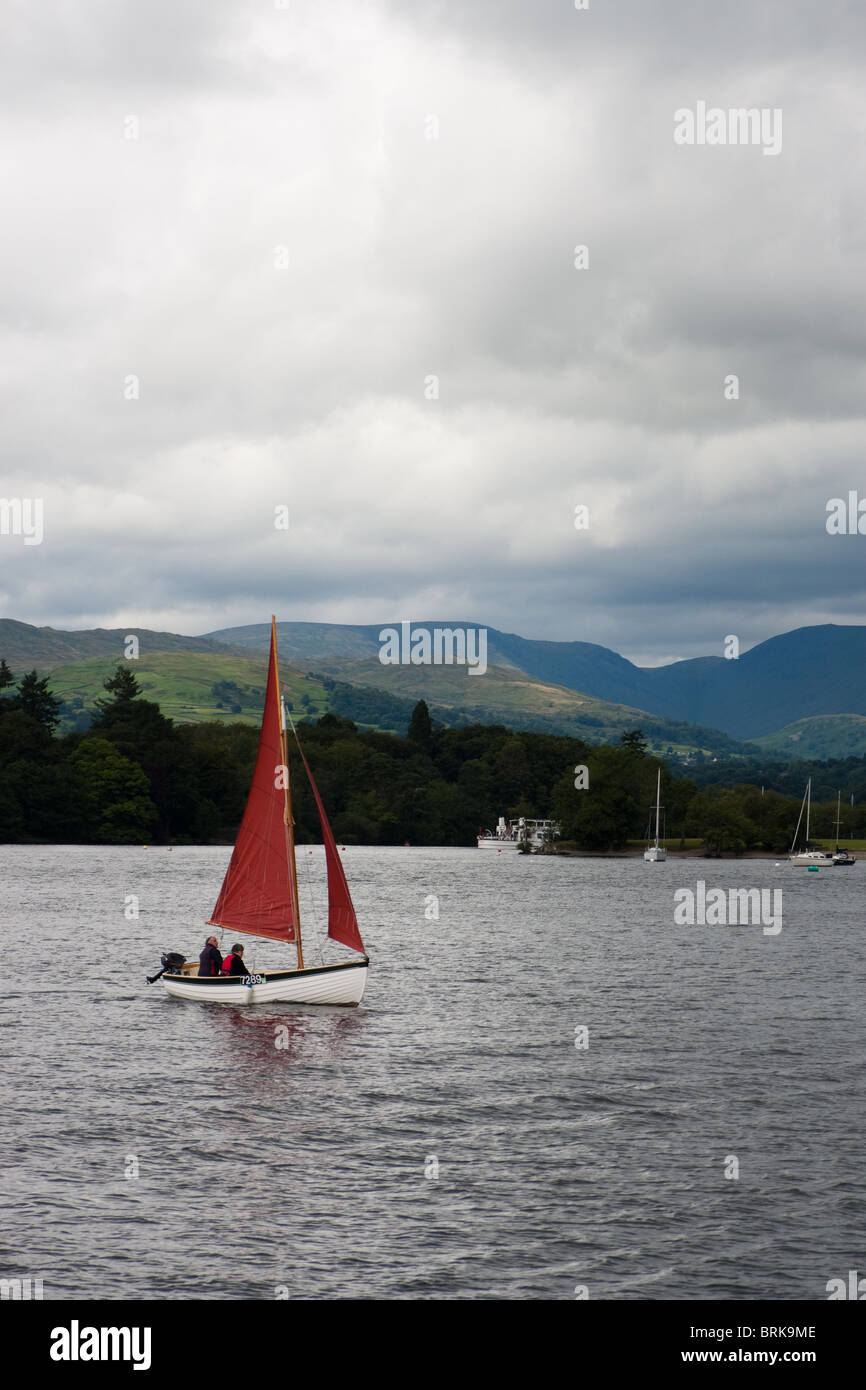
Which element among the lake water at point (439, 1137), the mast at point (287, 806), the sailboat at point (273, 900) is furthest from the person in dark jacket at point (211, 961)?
the mast at point (287, 806)

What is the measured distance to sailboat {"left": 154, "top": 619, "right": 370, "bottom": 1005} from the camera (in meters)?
56.2

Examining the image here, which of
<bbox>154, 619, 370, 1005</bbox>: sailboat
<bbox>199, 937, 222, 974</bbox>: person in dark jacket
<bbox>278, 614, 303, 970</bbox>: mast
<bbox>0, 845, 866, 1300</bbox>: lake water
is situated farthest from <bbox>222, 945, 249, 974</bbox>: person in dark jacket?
<bbox>278, 614, 303, 970</bbox>: mast

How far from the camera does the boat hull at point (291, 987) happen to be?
56500 mm

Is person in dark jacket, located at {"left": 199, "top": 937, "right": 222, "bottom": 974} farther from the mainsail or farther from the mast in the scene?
the mast

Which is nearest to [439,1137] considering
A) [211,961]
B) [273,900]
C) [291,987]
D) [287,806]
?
[291,987]

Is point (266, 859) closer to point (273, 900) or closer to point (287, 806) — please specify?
point (273, 900)

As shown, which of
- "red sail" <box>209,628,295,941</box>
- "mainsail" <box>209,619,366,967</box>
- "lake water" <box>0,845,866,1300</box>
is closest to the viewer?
"lake water" <box>0,845,866,1300</box>

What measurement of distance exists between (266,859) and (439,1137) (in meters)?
23.4

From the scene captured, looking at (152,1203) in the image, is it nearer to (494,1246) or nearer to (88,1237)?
(88,1237)

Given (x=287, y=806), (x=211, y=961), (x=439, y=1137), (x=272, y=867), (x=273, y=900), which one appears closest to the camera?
(x=439, y=1137)

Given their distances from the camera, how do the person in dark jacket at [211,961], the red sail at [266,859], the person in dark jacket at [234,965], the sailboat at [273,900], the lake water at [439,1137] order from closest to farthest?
the lake water at [439,1137] < the sailboat at [273,900] < the red sail at [266,859] < the person in dark jacket at [234,965] < the person in dark jacket at [211,961]

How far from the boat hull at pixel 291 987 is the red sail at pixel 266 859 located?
78.0 inches

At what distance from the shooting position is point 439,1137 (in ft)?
118

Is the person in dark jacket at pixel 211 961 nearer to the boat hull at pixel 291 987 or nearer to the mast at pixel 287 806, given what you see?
the boat hull at pixel 291 987
